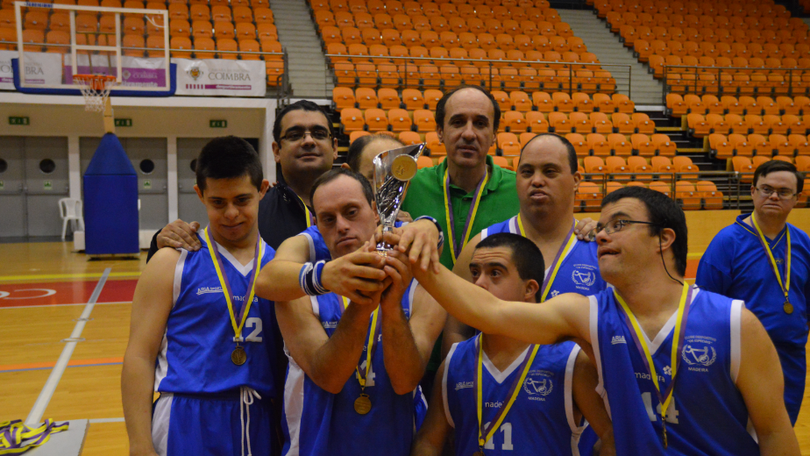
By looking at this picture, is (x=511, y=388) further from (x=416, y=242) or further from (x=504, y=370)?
(x=416, y=242)

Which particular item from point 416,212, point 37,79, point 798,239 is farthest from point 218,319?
point 37,79

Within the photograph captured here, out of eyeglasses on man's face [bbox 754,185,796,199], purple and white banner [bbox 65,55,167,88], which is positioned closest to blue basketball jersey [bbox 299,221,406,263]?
eyeglasses on man's face [bbox 754,185,796,199]

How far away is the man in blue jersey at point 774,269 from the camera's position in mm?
3561

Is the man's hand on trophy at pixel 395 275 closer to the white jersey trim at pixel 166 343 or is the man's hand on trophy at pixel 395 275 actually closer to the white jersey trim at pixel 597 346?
the white jersey trim at pixel 597 346

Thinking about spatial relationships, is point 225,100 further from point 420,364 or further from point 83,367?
point 420,364

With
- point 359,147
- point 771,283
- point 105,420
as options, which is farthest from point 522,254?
point 105,420

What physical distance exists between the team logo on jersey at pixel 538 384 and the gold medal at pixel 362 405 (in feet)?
1.82

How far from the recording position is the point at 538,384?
80.3 inches

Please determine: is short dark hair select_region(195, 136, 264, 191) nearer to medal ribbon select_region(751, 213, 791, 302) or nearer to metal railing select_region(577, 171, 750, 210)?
medal ribbon select_region(751, 213, 791, 302)

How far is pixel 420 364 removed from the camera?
6.21 feet

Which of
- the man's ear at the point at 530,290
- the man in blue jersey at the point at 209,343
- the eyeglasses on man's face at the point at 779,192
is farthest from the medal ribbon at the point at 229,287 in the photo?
the eyeglasses on man's face at the point at 779,192

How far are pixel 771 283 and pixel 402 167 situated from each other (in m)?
3.15

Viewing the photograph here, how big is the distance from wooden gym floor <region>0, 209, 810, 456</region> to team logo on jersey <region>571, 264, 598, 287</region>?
2.75m

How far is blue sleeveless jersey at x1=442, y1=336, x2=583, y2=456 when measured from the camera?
199 centimetres
